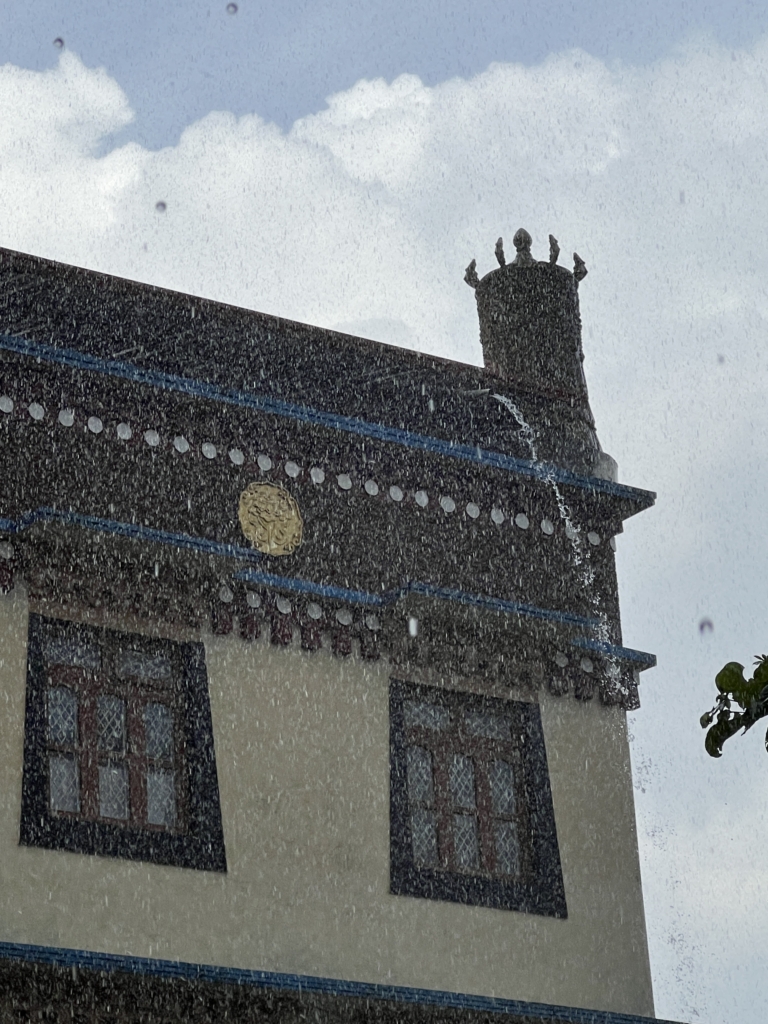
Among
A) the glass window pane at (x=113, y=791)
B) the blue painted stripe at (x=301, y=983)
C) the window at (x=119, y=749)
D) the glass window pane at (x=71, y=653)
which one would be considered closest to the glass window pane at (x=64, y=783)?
the window at (x=119, y=749)

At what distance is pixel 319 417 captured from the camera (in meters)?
12.6

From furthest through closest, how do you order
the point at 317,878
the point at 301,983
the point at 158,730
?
the point at 317,878 < the point at 158,730 < the point at 301,983

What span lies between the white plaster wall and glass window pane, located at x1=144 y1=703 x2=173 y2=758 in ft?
0.91

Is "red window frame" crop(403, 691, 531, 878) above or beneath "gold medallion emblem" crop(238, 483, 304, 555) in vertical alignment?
beneath

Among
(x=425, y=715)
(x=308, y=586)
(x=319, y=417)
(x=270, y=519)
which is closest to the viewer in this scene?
(x=308, y=586)

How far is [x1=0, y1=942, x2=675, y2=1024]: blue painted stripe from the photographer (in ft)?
32.1

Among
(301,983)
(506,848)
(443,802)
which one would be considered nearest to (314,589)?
(443,802)

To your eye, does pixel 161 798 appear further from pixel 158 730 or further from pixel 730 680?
pixel 730 680

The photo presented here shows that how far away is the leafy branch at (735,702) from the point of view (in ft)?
26.5

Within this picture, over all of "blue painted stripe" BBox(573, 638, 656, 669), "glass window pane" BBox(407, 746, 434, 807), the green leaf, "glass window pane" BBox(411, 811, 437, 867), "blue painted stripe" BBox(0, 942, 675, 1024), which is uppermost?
"blue painted stripe" BBox(573, 638, 656, 669)

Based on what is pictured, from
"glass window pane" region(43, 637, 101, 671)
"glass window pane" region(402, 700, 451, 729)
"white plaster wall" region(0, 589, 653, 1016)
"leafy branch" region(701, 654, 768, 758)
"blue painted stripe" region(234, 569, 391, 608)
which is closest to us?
"leafy branch" region(701, 654, 768, 758)

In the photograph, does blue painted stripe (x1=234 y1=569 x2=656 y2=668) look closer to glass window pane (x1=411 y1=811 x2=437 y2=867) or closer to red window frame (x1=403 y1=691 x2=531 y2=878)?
red window frame (x1=403 y1=691 x2=531 y2=878)

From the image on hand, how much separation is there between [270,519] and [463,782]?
1.97 metres

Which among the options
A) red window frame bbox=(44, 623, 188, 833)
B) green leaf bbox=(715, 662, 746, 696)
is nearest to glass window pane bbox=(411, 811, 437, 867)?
red window frame bbox=(44, 623, 188, 833)
